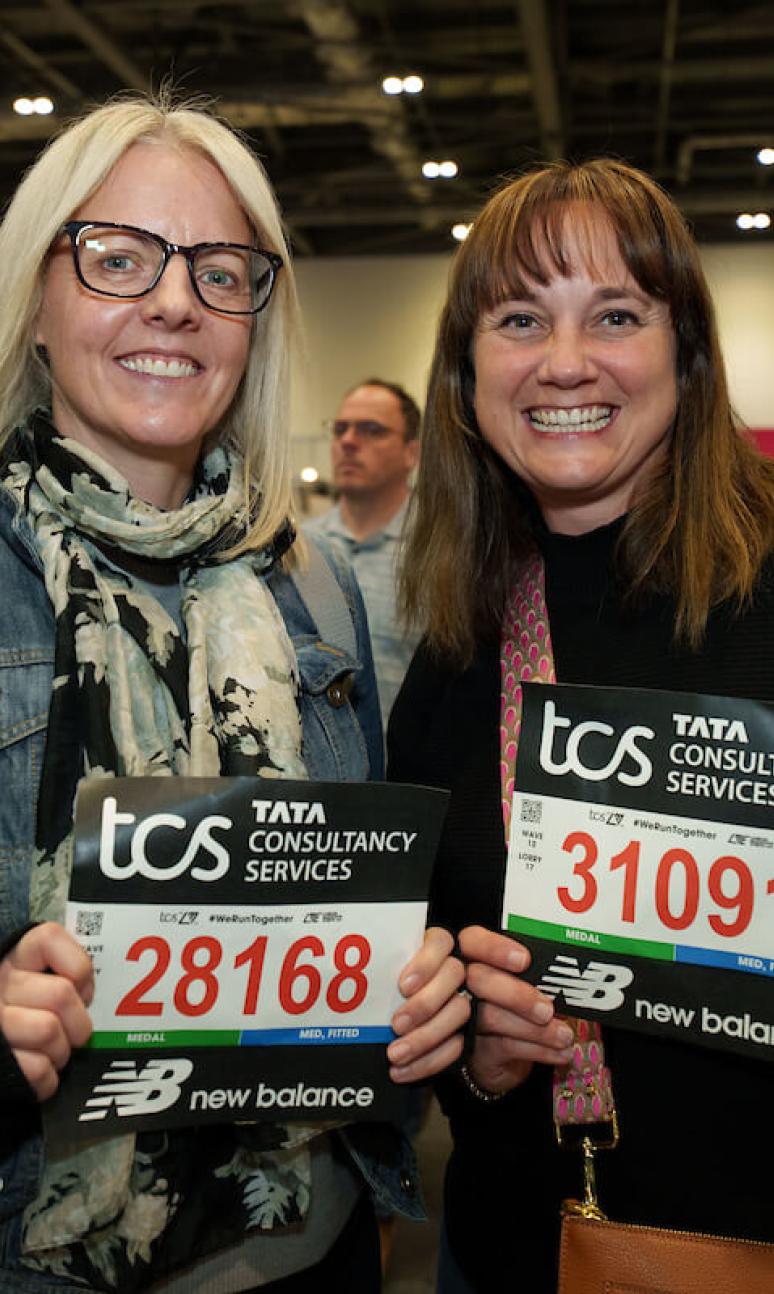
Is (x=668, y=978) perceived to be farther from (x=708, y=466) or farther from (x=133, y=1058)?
(x=708, y=466)

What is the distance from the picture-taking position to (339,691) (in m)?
1.89

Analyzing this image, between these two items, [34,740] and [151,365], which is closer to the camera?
[34,740]

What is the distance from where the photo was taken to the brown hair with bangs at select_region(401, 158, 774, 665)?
177 cm

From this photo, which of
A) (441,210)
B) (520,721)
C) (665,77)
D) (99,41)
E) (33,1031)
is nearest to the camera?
(33,1031)

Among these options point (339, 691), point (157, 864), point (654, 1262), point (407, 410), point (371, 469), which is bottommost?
point (654, 1262)

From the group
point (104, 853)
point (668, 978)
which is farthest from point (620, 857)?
point (104, 853)

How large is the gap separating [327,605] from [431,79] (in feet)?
23.8

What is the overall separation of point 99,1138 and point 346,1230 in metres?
0.53

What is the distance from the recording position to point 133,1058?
137cm

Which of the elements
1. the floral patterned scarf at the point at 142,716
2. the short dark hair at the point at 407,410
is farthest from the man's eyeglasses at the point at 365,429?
the floral patterned scarf at the point at 142,716

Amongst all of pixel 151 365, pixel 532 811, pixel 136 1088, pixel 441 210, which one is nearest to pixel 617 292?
pixel 151 365

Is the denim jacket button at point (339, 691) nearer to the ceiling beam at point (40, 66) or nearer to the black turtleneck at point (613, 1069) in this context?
the black turtleneck at point (613, 1069)

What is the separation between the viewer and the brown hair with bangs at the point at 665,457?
1766mm

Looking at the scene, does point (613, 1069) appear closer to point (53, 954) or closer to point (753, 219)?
point (53, 954)
